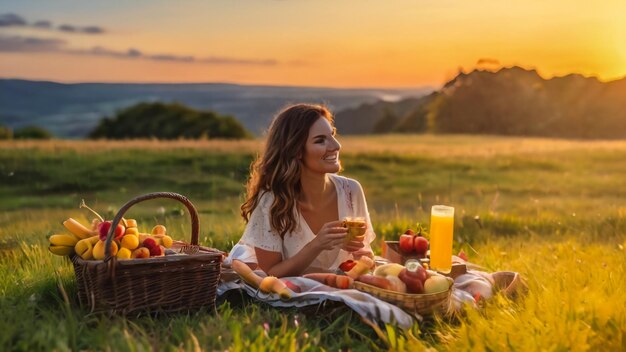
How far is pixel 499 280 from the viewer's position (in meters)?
5.55

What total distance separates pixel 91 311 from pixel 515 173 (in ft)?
44.8

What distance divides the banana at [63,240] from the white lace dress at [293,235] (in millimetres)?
1238

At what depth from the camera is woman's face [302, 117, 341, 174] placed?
17.9 feet

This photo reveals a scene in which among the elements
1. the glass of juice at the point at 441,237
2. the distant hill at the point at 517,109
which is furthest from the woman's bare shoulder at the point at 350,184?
the distant hill at the point at 517,109

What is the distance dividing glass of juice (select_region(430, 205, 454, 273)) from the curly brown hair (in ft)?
3.31

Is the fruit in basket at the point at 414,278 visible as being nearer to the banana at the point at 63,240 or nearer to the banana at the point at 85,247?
the banana at the point at 85,247

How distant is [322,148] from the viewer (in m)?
5.46

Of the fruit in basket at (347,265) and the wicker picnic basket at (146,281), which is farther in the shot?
the fruit in basket at (347,265)

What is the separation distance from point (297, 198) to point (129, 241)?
55.6 inches

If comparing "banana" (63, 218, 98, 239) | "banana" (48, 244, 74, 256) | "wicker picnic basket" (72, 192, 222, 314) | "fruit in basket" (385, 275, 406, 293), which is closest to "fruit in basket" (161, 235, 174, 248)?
"wicker picnic basket" (72, 192, 222, 314)

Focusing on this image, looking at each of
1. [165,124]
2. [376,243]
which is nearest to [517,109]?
[165,124]

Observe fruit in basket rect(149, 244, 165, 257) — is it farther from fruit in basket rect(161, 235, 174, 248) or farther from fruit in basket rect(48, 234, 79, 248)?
fruit in basket rect(48, 234, 79, 248)

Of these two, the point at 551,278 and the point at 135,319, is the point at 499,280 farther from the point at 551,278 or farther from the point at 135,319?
the point at 135,319

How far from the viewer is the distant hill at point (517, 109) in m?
43.7
